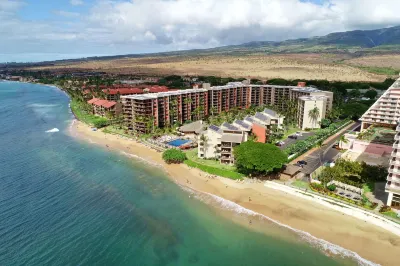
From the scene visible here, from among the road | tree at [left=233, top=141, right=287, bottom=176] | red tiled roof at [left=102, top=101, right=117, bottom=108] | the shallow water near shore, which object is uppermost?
red tiled roof at [left=102, top=101, right=117, bottom=108]

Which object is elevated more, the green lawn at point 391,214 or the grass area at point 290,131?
the grass area at point 290,131

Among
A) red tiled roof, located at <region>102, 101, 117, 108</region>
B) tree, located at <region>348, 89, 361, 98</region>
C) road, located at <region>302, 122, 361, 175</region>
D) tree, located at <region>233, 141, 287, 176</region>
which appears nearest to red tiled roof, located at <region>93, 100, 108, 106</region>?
red tiled roof, located at <region>102, 101, 117, 108</region>

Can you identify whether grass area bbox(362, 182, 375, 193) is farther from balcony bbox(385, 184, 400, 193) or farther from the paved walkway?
the paved walkway

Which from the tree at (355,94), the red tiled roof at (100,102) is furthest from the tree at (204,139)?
the tree at (355,94)

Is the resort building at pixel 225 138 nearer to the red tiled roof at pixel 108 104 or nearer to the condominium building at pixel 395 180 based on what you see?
the condominium building at pixel 395 180

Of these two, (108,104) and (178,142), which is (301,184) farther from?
(108,104)

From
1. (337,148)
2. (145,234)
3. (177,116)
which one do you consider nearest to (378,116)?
(337,148)

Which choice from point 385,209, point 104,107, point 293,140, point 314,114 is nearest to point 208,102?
point 314,114
